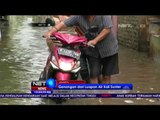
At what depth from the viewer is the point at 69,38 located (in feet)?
19.3

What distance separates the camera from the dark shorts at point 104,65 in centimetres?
607

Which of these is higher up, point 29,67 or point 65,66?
point 65,66

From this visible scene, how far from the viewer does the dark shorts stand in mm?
6070

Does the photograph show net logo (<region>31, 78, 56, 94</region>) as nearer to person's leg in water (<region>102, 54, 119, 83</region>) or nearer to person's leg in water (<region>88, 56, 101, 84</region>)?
person's leg in water (<region>88, 56, 101, 84</region>)

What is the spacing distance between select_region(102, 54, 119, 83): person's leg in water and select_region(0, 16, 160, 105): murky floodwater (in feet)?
1.03

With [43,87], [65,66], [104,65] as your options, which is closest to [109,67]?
[104,65]

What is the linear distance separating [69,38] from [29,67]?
164cm

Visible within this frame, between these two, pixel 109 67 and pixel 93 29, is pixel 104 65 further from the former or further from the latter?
pixel 93 29

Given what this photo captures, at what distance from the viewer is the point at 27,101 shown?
6.26 meters

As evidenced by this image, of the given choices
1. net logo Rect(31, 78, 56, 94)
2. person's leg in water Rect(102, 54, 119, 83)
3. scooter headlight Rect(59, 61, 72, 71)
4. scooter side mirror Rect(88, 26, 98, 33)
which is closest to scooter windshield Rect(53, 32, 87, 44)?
scooter side mirror Rect(88, 26, 98, 33)

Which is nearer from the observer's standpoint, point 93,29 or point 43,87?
point 43,87
